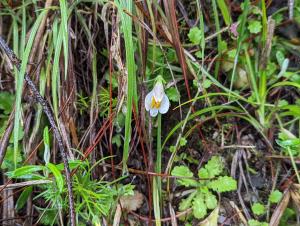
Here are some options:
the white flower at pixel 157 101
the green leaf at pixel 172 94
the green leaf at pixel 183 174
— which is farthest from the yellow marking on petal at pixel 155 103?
the green leaf at pixel 183 174

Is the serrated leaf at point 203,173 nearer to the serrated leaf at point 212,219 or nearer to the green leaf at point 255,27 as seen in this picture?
the serrated leaf at point 212,219

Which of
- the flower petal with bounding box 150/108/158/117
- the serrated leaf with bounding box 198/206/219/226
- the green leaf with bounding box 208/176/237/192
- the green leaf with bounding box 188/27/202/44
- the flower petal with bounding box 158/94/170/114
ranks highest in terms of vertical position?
the green leaf with bounding box 188/27/202/44

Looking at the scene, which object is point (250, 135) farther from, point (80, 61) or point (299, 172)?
point (80, 61)

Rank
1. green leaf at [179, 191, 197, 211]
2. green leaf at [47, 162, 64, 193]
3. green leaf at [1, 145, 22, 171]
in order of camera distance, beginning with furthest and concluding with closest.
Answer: green leaf at [179, 191, 197, 211], green leaf at [1, 145, 22, 171], green leaf at [47, 162, 64, 193]

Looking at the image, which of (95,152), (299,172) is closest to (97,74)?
(95,152)

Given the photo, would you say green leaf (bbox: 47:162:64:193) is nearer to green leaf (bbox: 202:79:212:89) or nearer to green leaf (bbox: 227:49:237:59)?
green leaf (bbox: 202:79:212:89)

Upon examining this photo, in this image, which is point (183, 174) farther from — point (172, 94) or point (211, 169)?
point (172, 94)

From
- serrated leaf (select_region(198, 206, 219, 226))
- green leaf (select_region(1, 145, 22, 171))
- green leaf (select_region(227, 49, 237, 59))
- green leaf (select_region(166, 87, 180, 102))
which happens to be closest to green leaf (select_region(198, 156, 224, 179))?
serrated leaf (select_region(198, 206, 219, 226))

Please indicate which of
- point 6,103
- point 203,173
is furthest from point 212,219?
point 6,103
